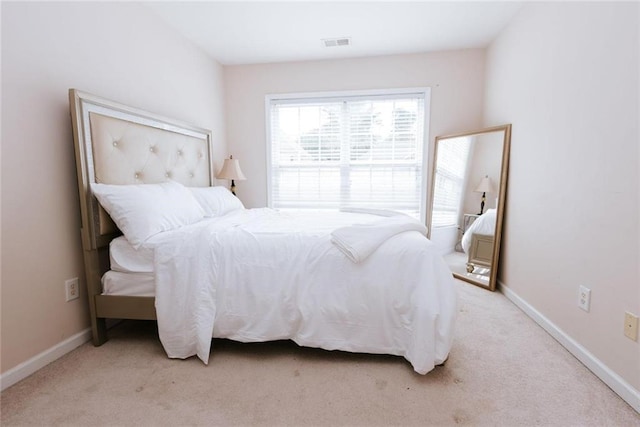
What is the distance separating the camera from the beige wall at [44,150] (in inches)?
56.2

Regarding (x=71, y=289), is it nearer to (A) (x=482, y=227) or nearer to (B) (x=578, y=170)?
(B) (x=578, y=170)

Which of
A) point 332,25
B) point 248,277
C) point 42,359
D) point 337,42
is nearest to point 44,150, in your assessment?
point 42,359

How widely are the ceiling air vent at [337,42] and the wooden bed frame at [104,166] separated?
1753mm

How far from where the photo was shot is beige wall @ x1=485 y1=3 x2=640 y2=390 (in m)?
1.36

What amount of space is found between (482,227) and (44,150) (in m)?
3.23

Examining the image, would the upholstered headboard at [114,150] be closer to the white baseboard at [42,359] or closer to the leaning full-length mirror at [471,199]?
the white baseboard at [42,359]

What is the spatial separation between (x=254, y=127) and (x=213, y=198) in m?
1.39

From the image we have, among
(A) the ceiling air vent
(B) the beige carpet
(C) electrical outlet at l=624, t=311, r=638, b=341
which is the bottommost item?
(B) the beige carpet

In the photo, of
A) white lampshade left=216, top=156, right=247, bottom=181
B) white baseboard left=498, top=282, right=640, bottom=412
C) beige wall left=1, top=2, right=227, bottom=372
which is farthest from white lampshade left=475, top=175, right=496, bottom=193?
beige wall left=1, top=2, right=227, bottom=372

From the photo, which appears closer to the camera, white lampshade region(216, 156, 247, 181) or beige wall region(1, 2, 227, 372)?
beige wall region(1, 2, 227, 372)

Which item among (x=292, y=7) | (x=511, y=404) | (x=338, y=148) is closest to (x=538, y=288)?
(x=511, y=404)

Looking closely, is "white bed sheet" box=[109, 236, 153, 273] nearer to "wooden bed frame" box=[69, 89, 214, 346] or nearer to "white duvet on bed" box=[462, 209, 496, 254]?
"wooden bed frame" box=[69, 89, 214, 346]

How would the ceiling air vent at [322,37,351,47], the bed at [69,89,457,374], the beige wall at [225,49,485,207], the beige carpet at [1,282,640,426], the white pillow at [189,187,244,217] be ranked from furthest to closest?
the beige wall at [225,49,485,207] < the ceiling air vent at [322,37,351,47] < the white pillow at [189,187,244,217] < the bed at [69,89,457,374] < the beige carpet at [1,282,640,426]

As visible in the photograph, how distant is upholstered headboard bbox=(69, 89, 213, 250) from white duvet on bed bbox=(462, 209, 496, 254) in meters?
2.72
